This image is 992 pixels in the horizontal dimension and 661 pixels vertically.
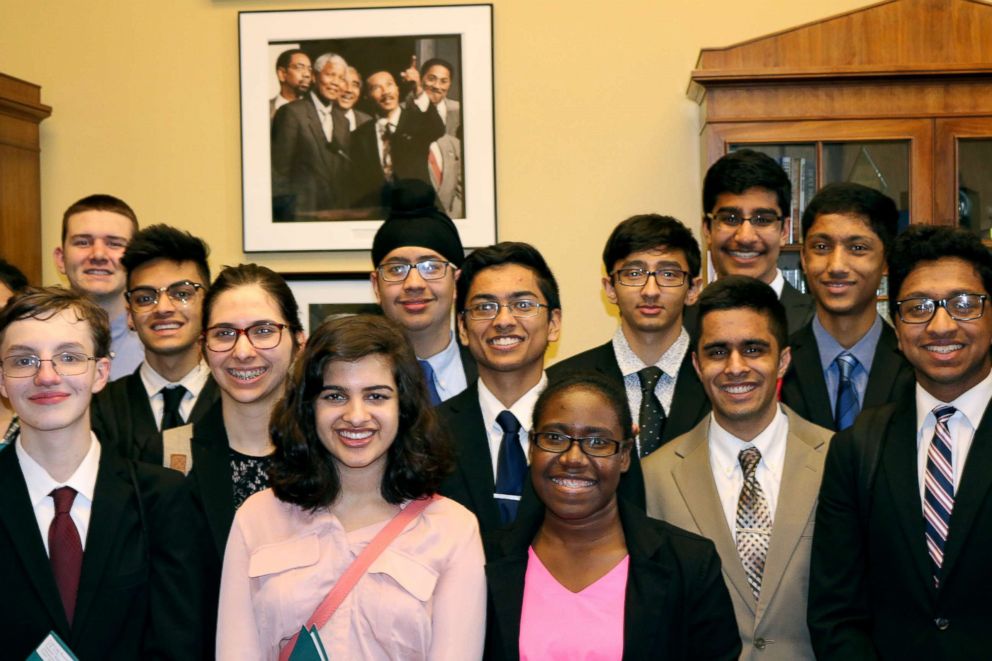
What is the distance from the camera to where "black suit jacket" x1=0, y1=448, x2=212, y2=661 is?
2383mm

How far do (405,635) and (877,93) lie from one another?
278 cm

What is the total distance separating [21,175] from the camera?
4871mm

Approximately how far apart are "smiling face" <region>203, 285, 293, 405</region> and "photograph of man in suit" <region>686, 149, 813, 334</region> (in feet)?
4.21

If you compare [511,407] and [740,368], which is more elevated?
[740,368]

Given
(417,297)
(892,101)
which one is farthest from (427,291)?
(892,101)

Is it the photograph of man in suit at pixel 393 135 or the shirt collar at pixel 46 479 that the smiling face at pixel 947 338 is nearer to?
the shirt collar at pixel 46 479

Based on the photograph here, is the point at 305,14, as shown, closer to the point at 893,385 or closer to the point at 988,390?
the point at 893,385

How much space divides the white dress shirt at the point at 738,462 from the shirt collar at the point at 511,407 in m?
0.46

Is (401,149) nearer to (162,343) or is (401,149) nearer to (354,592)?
(162,343)

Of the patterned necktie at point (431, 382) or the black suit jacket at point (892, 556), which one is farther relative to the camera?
the patterned necktie at point (431, 382)

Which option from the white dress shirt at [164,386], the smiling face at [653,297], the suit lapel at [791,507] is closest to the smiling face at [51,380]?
the white dress shirt at [164,386]

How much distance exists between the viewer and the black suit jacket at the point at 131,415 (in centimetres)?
305

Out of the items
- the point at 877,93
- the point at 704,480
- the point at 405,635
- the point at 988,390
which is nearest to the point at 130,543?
the point at 405,635

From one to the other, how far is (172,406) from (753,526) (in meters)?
1.64
